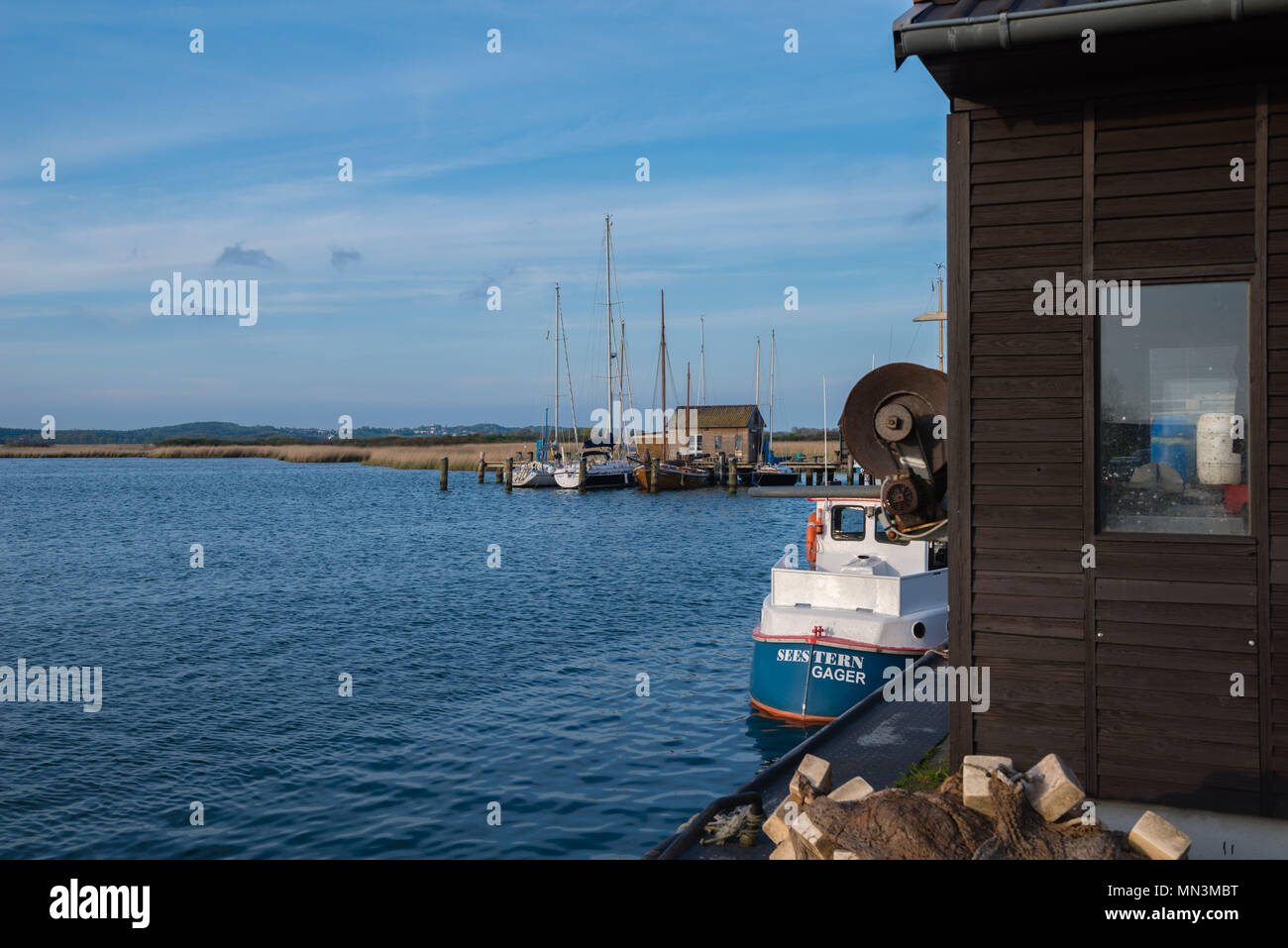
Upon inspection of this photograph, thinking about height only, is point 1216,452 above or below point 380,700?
above

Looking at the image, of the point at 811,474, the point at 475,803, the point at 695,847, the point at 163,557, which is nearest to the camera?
the point at 695,847

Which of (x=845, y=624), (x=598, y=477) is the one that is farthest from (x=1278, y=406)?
(x=598, y=477)

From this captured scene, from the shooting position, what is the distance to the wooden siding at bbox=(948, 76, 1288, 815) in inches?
258

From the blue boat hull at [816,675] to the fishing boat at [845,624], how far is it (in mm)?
15

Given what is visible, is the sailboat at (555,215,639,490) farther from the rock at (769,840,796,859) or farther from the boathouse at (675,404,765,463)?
the rock at (769,840,796,859)

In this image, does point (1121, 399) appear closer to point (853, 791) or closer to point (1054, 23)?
point (1054, 23)

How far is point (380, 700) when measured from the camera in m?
18.1

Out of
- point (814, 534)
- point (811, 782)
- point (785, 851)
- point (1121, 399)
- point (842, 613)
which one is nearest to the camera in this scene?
point (785, 851)

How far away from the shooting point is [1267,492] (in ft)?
21.5

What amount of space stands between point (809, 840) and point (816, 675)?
934 centimetres
